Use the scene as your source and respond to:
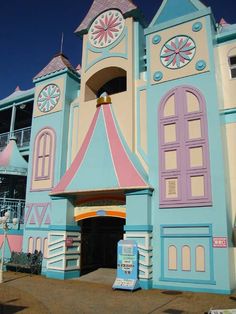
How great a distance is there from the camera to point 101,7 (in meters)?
19.0

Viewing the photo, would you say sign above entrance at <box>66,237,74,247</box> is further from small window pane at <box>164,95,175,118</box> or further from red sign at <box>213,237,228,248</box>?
small window pane at <box>164,95,175,118</box>

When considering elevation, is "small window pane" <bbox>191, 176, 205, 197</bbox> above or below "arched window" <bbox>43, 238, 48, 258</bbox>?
above

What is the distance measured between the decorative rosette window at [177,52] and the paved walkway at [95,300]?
965cm

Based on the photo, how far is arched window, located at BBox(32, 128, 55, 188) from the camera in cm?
1852

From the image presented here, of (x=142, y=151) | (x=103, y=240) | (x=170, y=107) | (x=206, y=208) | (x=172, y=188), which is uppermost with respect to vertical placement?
(x=170, y=107)

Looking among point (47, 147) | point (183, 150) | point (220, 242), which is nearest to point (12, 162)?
point (47, 147)

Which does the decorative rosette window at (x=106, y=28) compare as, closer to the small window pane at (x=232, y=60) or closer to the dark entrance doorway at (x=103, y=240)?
the small window pane at (x=232, y=60)

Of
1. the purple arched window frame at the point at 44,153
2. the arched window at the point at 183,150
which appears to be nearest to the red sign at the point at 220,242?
the arched window at the point at 183,150

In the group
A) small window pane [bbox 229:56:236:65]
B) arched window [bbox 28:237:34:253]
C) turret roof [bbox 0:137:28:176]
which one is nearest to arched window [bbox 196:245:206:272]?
small window pane [bbox 229:56:236:65]

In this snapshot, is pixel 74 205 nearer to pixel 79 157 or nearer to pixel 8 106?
pixel 79 157

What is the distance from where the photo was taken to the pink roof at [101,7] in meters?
17.7

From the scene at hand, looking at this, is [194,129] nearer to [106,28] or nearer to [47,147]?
[106,28]

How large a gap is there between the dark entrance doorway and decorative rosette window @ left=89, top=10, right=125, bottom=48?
1007cm

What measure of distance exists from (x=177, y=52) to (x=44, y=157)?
922cm
